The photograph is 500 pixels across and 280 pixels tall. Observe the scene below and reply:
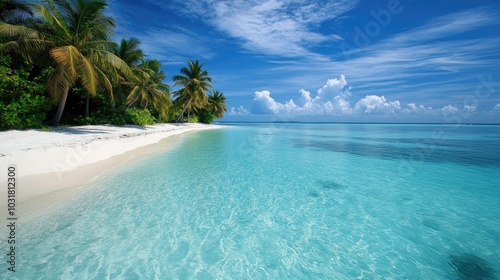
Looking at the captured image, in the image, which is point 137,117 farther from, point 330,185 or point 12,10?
point 330,185

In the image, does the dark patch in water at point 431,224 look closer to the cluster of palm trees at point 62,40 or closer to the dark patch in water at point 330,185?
the dark patch in water at point 330,185

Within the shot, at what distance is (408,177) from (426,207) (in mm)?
3657

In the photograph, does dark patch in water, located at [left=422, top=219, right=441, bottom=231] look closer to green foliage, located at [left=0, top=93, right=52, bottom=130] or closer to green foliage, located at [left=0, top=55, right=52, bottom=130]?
green foliage, located at [left=0, top=55, right=52, bottom=130]

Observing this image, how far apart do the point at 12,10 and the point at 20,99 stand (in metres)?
5.88

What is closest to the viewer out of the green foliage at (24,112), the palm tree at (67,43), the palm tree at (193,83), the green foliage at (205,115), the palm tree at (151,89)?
the green foliage at (24,112)

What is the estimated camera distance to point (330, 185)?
7598 mm

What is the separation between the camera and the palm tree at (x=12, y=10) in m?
13.0

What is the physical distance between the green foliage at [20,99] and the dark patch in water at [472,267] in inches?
693

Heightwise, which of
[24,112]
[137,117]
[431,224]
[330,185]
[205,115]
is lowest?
[330,185]

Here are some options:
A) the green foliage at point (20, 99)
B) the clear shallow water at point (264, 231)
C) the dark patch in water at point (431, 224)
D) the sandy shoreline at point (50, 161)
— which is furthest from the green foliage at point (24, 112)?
the dark patch in water at point (431, 224)

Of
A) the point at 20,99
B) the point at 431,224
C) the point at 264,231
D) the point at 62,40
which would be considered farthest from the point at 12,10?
the point at 431,224

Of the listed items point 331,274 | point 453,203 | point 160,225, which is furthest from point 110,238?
point 453,203

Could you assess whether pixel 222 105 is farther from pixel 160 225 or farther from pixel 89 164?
pixel 160 225

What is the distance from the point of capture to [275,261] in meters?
3.42
